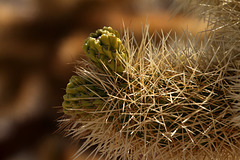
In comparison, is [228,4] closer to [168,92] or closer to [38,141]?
[168,92]

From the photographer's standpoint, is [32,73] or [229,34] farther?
[32,73]

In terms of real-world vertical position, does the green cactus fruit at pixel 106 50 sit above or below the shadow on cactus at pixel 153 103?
above

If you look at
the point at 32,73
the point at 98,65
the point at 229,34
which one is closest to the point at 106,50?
the point at 98,65

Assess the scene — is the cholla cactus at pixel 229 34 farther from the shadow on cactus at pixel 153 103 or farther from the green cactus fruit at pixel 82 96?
the green cactus fruit at pixel 82 96

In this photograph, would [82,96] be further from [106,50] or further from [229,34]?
[229,34]

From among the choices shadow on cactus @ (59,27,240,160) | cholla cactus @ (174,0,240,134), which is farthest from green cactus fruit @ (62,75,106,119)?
cholla cactus @ (174,0,240,134)

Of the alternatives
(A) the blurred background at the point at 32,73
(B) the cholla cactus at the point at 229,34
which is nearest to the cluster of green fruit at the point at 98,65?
(B) the cholla cactus at the point at 229,34

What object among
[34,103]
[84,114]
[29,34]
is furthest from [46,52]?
[84,114]
